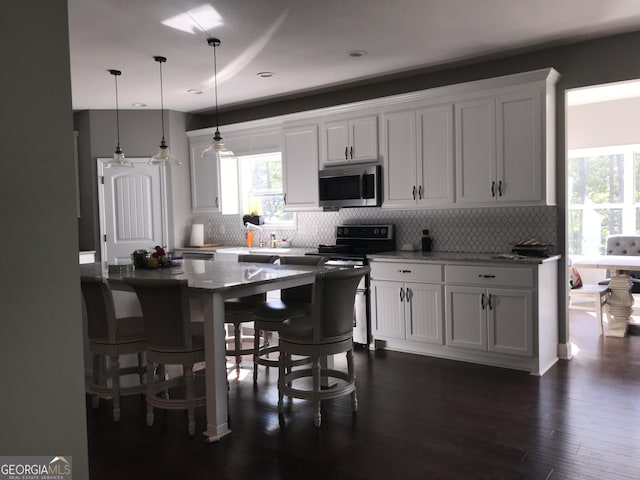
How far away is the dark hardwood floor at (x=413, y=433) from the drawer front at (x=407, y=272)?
0.88 m

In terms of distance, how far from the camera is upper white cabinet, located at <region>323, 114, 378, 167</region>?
532 centimetres

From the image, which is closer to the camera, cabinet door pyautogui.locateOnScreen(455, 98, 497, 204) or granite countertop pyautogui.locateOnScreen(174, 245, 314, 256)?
cabinet door pyautogui.locateOnScreen(455, 98, 497, 204)

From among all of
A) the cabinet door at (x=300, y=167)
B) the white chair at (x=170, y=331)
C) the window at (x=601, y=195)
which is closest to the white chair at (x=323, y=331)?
the white chair at (x=170, y=331)

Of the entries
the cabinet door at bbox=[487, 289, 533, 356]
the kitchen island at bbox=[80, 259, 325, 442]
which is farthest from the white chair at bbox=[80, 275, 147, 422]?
the cabinet door at bbox=[487, 289, 533, 356]

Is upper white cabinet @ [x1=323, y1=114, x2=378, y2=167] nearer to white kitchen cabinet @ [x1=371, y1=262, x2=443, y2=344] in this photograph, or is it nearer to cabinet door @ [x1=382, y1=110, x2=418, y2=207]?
cabinet door @ [x1=382, y1=110, x2=418, y2=207]

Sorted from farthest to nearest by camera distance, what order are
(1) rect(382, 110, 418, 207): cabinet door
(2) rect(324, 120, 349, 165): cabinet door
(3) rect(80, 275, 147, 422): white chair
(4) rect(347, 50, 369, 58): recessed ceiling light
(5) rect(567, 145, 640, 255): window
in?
(5) rect(567, 145, 640, 255): window, (2) rect(324, 120, 349, 165): cabinet door, (1) rect(382, 110, 418, 207): cabinet door, (4) rect(347, 50, 369, 58): recessed ceiling light, (3) rect(80, 275, 147, 422): white chair

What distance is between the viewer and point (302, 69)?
5.10m

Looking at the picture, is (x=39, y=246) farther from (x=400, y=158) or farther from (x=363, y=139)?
(x=363, y=139)

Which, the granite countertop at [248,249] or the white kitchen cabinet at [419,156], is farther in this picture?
A: the granite countertop at [248,249]

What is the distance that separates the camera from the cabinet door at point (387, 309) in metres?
4.90

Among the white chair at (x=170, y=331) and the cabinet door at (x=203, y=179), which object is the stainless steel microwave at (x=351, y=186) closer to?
the cabinet door at (x=203, y=179)

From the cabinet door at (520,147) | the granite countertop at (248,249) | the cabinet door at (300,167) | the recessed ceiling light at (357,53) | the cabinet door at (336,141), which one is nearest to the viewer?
the cabinet door at (520,147)

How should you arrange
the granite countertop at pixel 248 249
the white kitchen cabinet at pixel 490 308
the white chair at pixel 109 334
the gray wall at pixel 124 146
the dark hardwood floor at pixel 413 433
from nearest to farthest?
the dark hardwood floor at pixel 413 433 < the white chair at pixel 109 334 < the white kitchen cabinet at pixel 490 308 < the granite countertop at pixel 248 249 < the gray wall at pixel 124 146

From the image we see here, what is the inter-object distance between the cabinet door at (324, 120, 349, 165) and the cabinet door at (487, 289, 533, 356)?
84.1 inches
